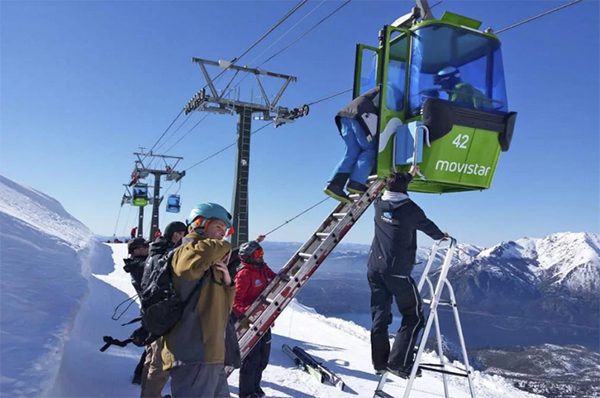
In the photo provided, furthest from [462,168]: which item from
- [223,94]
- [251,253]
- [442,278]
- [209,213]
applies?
[223,94]

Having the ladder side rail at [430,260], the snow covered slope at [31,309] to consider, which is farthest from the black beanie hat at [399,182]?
the snow covered slope at [31,309]

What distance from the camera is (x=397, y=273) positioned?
4.25m

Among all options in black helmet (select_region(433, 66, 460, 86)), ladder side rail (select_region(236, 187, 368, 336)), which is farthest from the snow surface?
black helmet (select_region(433, 66, 460, 86))

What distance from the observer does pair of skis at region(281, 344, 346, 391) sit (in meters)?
6.59

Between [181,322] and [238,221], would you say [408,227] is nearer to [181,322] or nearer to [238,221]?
[181,322]

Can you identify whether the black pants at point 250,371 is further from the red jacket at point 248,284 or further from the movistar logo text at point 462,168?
the movistar logo text at point 462,168

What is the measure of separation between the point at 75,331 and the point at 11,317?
6.46 ft

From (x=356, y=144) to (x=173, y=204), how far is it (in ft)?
115

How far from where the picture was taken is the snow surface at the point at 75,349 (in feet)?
13.9

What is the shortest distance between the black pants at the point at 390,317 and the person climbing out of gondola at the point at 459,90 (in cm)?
239

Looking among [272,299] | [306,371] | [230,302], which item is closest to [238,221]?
[306,371]

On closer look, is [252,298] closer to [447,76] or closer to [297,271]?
[297,271]

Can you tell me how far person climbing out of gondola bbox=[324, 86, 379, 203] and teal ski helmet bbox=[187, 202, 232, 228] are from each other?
2.41m

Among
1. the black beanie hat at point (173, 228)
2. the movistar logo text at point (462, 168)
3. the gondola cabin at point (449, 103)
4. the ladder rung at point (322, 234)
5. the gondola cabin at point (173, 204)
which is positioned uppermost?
the gondola cabin at point (173, 204)
